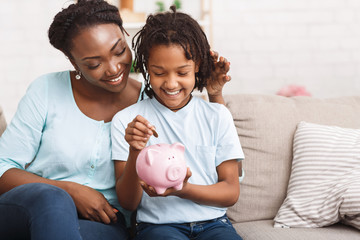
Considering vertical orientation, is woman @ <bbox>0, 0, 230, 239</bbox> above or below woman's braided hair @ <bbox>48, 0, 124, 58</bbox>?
below

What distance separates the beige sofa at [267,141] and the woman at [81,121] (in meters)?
0.27

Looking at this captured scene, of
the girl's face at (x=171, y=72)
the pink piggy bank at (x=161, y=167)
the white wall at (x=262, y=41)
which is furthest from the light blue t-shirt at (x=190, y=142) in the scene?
the white wall at (x=262, y=41)

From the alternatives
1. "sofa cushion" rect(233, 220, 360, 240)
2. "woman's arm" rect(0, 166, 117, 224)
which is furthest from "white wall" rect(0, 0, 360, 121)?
"woman's arm" rect(0, 166, 117, 224)

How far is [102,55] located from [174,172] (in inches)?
19.9

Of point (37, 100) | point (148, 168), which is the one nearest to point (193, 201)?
point (148, 168)

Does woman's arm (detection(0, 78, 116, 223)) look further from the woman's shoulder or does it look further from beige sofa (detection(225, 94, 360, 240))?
beige sofa (detection(225, 94, 360, 240))

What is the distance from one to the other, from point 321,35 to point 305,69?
305 mm

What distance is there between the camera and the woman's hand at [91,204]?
131 centimetres

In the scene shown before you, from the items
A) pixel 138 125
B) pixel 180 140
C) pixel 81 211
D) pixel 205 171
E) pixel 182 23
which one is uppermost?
pixel 182 23

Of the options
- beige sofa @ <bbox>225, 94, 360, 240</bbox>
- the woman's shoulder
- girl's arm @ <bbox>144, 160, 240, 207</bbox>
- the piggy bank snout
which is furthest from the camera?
beige sofa @ <bbox>225, 94, 360, 240</bbox>

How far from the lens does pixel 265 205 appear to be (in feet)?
5.28

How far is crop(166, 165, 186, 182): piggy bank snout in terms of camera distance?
3.53 ft

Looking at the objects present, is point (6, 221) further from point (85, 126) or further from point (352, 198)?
point (352, 198)

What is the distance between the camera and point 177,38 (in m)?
1.27
